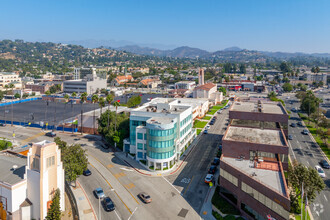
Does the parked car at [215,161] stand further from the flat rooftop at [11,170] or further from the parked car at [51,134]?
the parked car at [51,134]

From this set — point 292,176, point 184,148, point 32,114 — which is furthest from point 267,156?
point 32,114

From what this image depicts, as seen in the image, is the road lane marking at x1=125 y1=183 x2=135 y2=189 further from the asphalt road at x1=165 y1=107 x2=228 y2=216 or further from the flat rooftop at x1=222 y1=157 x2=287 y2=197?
the flat rooftop at x1=222 y1=157 x2=287 y2=197

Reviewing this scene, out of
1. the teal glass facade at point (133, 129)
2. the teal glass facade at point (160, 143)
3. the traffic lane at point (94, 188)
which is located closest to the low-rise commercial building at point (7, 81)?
the teal glass facade at point (133, 129)

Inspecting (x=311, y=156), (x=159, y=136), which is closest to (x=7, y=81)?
(x=159, y=136)

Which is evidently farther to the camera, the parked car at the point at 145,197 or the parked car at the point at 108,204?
the parked car at the point at 145,197

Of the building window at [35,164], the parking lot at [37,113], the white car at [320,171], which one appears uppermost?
the building window at [35,164]

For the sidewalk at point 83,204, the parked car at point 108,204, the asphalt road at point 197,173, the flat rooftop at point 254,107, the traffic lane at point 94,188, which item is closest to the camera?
the sidewalk at point 83,204

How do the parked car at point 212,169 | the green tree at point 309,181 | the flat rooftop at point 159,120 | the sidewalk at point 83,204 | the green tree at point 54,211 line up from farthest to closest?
the flat rooftop at point 159,120
the parked car at point 212,169
the sidewalk at point 83,204
the green tree at point 309,181
the green tree at point 54,211
